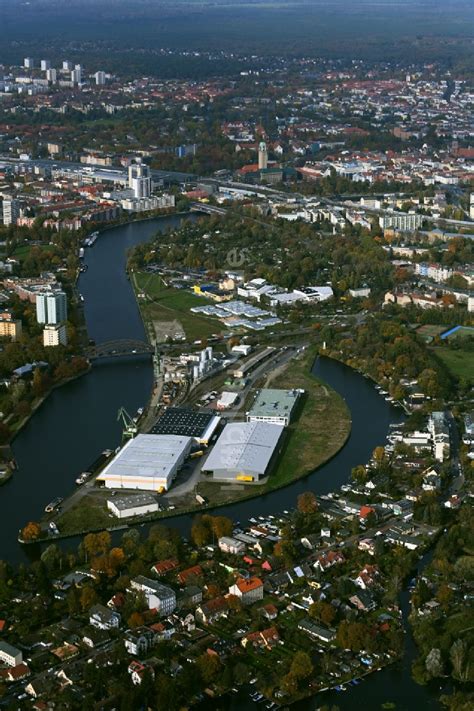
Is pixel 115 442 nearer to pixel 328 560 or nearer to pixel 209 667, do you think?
pixel 328 560

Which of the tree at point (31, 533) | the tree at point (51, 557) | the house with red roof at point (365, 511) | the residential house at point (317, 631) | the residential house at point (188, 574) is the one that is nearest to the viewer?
the residential house at point (317, 631)

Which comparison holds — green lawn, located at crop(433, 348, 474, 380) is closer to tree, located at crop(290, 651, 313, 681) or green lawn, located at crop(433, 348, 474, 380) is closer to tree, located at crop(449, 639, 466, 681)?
tree, located at crop(449, 639, 466, 681)

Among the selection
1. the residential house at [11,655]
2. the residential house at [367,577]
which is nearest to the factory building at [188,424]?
the residential house at [367,577]

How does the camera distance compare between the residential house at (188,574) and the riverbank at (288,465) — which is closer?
the residential house at (188,574)

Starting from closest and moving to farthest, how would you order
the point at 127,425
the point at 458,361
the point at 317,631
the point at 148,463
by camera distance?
1. the point at 317,631
2. the point at 148,463
3. the point at 127,425
4. the point at 458,361

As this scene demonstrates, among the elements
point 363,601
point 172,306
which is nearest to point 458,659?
point 363,601

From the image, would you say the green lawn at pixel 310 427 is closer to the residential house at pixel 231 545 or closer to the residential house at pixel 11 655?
the residential house at pixel 231 545
